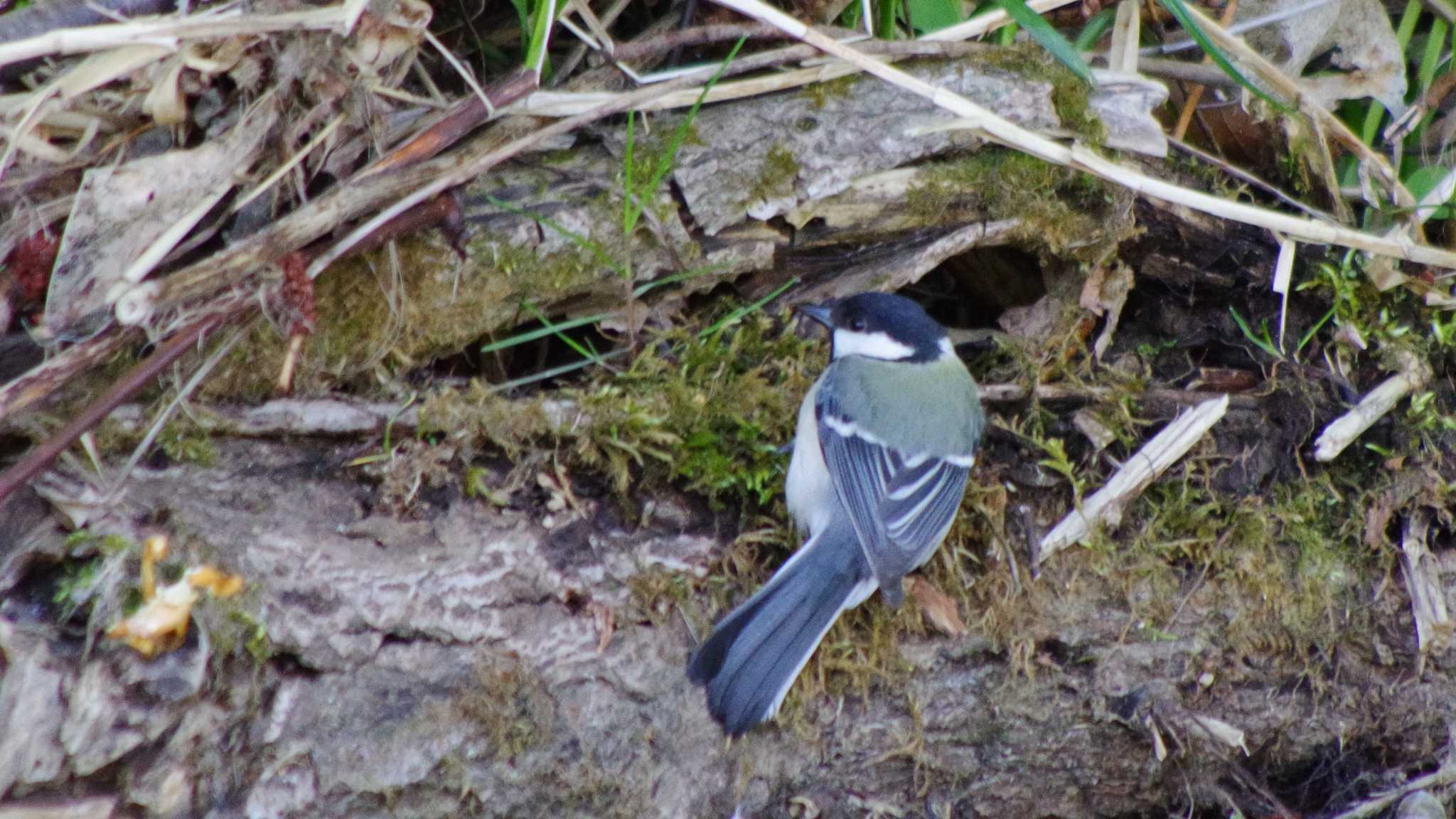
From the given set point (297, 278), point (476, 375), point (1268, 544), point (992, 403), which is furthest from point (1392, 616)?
point (297, 278)

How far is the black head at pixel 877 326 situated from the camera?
2625 mm

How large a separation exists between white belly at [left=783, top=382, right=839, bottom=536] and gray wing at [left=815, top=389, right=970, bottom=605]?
2 cm

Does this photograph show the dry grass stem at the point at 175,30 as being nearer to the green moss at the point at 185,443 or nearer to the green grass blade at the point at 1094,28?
the green moss at the point at 185,443

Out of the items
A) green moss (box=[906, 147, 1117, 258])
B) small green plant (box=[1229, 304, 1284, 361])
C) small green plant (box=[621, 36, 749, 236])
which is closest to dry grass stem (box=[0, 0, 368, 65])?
small green plant (box=[621, 36, 749, 236])

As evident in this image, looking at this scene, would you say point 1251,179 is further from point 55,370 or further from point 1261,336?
point 55,370

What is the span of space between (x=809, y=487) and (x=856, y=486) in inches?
4.8

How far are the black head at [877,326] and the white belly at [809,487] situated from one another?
264 millimetres

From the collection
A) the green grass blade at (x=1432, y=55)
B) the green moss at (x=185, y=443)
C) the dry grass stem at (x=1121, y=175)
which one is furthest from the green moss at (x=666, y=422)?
the green grass blade at (x=1432, y=55)

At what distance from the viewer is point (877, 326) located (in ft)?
8.72

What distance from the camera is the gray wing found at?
2.25m

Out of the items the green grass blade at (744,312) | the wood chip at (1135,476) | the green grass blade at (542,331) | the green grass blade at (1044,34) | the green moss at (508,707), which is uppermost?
the green grass blade at (1044,34)

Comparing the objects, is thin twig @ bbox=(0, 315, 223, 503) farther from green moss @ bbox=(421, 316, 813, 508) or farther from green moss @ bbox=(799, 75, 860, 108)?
green moss @ bbox=(799, 75, 860, 108)

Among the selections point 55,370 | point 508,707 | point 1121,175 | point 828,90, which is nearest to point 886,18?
point 828,90

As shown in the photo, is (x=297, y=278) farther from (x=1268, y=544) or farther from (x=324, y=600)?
(x=1268, y=544)
